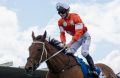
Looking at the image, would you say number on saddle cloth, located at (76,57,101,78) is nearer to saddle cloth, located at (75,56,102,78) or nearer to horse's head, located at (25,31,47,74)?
saddle cloth, located at (75,56,102,78)

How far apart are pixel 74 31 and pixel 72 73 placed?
1.34m

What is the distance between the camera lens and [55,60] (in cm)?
1182

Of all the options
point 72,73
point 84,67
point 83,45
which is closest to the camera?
point 72,73

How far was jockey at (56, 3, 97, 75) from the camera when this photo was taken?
12320 millimetres

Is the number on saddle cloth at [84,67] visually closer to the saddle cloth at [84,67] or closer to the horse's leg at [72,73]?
the saddle cloth at [84,67]

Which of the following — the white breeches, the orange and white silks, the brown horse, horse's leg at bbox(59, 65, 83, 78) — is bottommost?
horse's leg at bbox(59, 65, 83, 78)

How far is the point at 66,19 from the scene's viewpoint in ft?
40.9

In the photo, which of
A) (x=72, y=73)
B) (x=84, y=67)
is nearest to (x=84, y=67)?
(x=84, y=67)

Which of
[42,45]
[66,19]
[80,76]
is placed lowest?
[80,76]

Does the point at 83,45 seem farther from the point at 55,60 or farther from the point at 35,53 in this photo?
the point at 35,53

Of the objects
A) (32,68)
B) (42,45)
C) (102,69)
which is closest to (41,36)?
(42,45)

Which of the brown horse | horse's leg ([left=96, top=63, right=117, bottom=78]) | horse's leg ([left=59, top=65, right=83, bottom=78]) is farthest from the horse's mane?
horse's leg ([left=96, top=63, right=117, bottom=78])

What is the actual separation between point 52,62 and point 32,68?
1.02 m

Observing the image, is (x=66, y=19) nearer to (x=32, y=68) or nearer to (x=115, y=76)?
(x=32, y=68)
